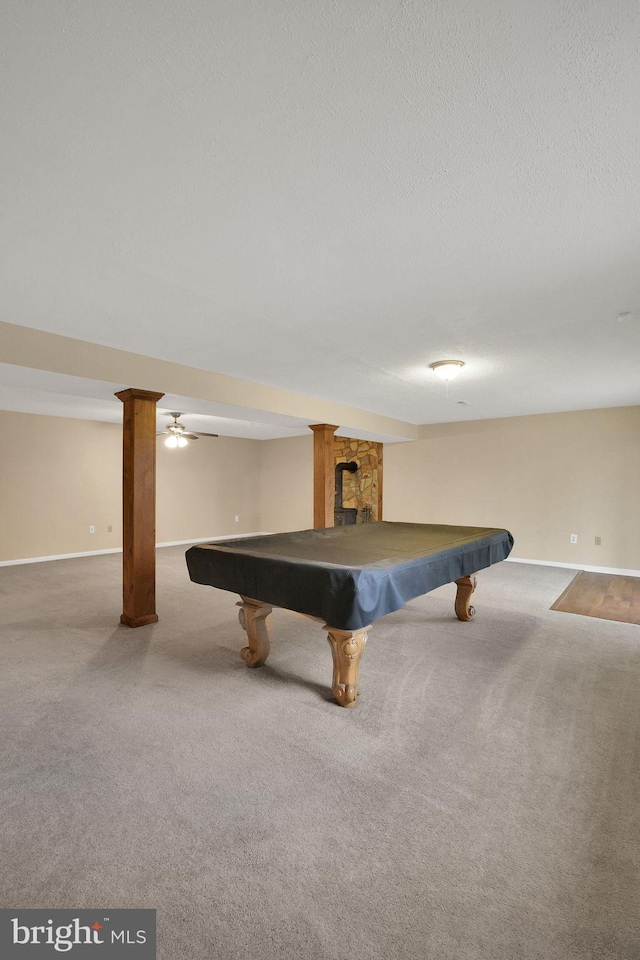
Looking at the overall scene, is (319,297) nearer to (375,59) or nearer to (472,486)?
(375,59)

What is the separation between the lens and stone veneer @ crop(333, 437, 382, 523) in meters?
8.35

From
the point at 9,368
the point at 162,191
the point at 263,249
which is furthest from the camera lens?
the point at 9,368

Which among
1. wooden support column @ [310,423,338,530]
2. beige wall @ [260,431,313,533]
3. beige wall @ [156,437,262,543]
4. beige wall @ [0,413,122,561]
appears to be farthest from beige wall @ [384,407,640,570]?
beige wall @ [0,413,122,561]

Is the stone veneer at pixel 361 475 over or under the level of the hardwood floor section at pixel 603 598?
over

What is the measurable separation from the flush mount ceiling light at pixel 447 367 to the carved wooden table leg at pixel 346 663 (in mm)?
2299

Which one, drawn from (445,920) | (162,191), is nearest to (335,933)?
(445,920)

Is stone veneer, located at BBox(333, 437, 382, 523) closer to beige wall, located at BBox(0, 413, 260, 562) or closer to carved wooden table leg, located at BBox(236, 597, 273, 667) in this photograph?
beige wall, located at BBox(0, 413, 260, 562)

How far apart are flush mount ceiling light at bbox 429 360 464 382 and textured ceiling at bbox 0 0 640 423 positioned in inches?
28.0

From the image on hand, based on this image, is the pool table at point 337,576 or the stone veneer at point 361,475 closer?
the pool table at point 337,576

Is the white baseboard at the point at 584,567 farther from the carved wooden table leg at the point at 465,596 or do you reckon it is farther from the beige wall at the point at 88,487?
the beige wall at the point at 88,487

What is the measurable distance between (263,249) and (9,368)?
2141 millimetres

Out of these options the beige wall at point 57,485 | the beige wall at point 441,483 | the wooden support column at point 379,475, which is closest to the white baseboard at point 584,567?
the beige wall at point 441,483

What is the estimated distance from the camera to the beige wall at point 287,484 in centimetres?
891

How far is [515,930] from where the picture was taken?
1.19m
